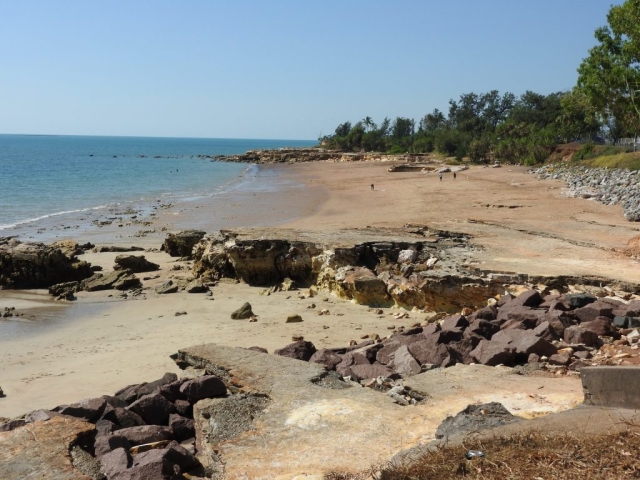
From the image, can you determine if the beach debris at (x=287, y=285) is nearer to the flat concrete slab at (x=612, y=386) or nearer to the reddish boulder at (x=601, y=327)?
the reddish boulder at (x=601, y=327)

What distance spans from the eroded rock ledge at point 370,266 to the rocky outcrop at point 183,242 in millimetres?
1569


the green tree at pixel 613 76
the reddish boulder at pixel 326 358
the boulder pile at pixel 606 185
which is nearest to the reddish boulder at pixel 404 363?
the reddish boulder at pixel 326 358

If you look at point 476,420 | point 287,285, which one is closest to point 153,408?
point 476,420

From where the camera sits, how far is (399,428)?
5664 mm

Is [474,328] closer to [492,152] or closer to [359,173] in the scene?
[359,173]

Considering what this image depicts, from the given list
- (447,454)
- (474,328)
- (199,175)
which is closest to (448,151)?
(199,175)

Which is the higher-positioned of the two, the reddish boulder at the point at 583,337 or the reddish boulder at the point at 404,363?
the reddish boulder at the point at 583,337

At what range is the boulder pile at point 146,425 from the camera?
201 inches

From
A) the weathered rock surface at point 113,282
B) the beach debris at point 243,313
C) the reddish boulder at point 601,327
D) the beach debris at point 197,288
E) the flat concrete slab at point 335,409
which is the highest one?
the reddish boulder at point 601,327

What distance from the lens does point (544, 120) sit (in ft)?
261

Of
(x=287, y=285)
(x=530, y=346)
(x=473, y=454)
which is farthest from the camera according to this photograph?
(x=287, y=285)

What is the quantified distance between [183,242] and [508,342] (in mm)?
12842

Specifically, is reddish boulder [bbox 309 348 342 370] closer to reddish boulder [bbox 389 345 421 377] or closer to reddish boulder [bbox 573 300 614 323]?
reddish boulder [bbox 389 345 421 377]

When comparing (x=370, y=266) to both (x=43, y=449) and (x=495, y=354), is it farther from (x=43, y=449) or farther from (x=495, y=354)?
(x=43, y=449)
